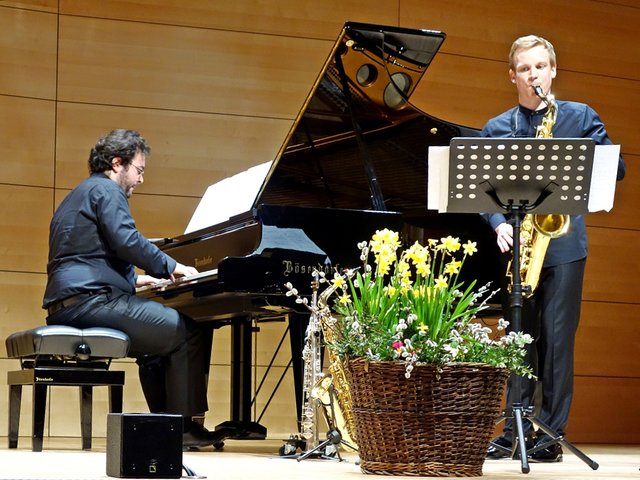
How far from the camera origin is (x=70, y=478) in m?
2.74

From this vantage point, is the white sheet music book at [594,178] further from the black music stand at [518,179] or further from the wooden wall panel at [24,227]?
the wooden wall panel at [24,227]

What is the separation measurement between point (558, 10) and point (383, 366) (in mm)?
5008

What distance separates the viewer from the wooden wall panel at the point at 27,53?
6.30 m

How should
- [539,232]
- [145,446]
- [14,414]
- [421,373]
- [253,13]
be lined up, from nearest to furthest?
[145,446]
[421,373]
[539,232]
[14,414]
[253,13]

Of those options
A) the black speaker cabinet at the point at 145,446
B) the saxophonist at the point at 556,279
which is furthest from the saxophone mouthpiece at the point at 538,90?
the black speaker cabinet at the point at 145,446

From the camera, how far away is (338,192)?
4.71 m

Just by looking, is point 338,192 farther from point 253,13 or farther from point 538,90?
point 253,13

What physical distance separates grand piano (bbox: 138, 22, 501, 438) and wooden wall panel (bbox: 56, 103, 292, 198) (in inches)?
65.2

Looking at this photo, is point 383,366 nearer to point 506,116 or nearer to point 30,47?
point 506,116

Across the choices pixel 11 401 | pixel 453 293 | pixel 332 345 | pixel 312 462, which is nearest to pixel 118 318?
pixel 11 401

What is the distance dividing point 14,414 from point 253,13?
3090mm

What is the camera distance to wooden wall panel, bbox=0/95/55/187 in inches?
249

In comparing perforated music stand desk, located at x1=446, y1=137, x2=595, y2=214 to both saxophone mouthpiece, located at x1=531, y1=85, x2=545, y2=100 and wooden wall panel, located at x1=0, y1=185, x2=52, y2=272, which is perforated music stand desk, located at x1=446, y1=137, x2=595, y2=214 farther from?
wooden wall panel, located at x1=0, y1=185, x2=52, y2=272

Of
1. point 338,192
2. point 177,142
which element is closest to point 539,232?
point 338,192
